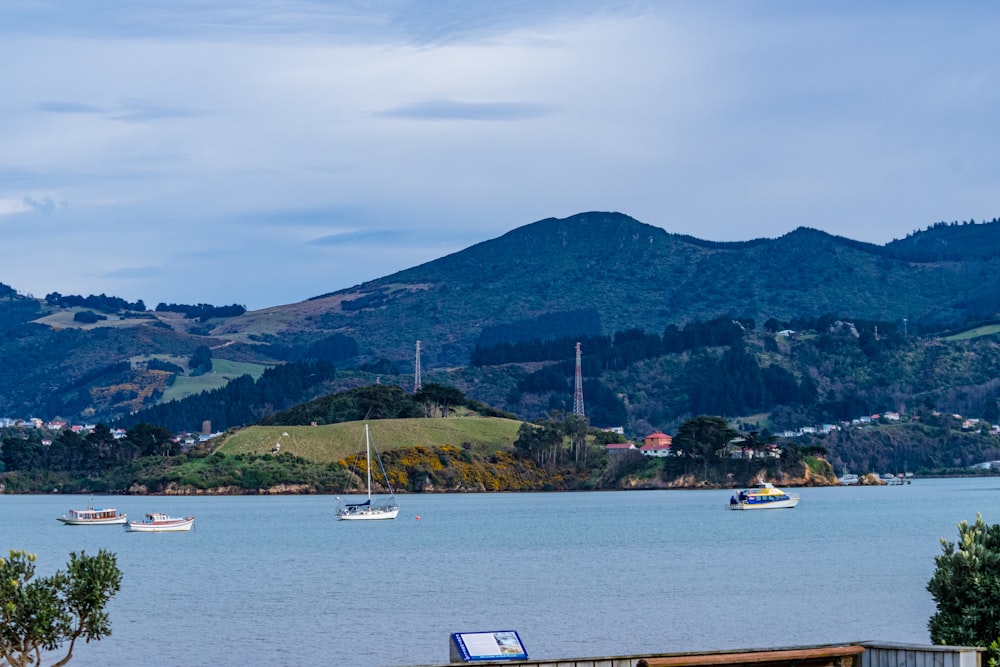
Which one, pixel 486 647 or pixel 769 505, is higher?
pixel 486 647

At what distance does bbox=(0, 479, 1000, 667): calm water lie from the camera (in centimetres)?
4466

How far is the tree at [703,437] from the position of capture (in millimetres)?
178250

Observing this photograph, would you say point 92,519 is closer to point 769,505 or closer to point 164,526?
point 164,526

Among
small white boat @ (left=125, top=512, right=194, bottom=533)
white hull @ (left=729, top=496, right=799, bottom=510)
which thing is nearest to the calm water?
small white boat @ (left=125, top=512, right=194, bottom=533)

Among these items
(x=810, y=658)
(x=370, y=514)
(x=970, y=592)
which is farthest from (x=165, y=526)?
(x=810, y=658)

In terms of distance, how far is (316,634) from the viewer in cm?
4666

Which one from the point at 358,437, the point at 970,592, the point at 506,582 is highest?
the point at 358,437

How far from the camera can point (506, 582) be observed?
63.2 m

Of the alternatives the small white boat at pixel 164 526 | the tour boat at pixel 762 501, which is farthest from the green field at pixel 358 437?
the small white boat at pixel 164 526

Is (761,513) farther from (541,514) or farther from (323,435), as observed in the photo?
(323,435)

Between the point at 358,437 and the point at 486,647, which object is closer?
the point at 486,647

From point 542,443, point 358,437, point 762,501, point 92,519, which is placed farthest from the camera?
point 542,443

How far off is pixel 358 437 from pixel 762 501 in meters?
64.6

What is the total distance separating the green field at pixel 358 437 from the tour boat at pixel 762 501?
57.0 meters
